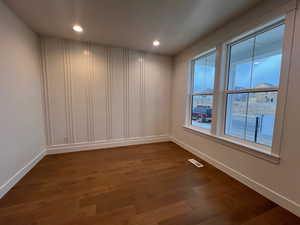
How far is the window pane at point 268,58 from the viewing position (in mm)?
1654

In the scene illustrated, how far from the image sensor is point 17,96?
195cm

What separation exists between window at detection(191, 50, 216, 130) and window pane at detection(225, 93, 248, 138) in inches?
14.4

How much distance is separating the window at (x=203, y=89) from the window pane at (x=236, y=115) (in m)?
0.37

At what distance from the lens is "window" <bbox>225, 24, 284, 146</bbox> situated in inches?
66.8

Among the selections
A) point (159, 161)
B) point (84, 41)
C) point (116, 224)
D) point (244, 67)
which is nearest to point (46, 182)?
point (116, 224)

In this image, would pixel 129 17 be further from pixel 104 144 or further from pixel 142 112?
pixel 104 144

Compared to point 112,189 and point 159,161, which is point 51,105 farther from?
point 159,161

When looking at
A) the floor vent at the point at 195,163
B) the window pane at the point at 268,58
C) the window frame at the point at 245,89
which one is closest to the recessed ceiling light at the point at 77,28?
the window frame at the point at 245,89

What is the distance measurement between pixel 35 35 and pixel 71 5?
1.34m

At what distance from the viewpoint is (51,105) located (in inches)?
111

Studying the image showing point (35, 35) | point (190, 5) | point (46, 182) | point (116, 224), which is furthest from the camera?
point (35, 35)

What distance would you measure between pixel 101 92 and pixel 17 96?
1.46m

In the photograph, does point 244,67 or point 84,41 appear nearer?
point 244,67

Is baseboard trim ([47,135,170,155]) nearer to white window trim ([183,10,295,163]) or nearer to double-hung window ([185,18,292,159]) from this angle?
white window trim ([183,10,295,163])
